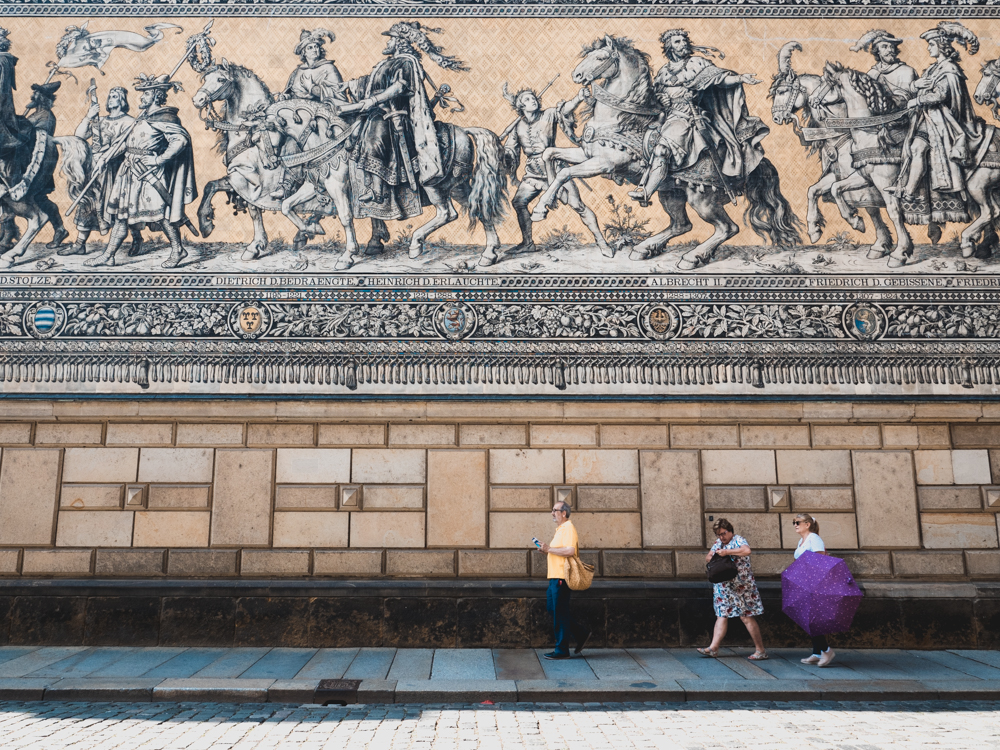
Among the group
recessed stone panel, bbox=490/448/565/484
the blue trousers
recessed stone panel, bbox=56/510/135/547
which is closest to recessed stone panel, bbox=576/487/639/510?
recessed stone panel, bbox=490/448/565/484

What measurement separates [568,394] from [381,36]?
5380mm

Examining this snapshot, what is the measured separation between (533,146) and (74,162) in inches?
231

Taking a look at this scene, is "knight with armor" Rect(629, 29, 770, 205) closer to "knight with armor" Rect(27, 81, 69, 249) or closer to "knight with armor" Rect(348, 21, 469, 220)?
"knight with armor" Rect(348, 21, 469, 220)

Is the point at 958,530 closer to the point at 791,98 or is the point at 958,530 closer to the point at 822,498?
the point at 822,498

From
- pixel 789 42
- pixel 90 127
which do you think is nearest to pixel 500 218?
pixel 789 42

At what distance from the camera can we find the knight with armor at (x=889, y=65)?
8.49m

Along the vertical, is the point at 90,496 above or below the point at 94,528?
above

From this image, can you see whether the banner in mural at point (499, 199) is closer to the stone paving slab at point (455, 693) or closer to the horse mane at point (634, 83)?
the horse mane at point (634, 83)

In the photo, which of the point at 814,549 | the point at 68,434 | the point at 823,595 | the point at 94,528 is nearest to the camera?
the point at 823,595

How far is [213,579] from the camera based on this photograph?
288 inches

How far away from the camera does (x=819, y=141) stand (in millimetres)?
8422

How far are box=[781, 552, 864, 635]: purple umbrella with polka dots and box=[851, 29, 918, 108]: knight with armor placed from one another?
243 inches

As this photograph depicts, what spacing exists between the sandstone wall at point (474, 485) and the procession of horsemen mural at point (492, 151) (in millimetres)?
2023

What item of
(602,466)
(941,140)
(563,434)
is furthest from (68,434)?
(941,140)
